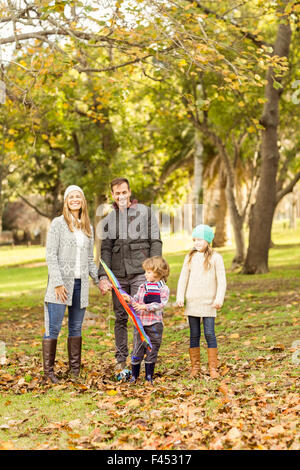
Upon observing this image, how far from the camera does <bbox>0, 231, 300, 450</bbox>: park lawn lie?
16.2 ft

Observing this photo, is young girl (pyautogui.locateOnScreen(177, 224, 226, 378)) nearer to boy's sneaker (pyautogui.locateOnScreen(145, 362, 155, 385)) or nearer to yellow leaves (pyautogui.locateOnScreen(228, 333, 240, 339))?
boy's sneaker (pyautogui.locateOnScreen(145, 362, 155, 385))

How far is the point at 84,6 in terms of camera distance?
31.4ft

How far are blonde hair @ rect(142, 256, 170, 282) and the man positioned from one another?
1.31 feet

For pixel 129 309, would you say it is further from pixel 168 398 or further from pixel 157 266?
pixel 168 398

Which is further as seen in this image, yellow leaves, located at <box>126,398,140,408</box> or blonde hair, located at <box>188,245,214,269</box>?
blonde hair, located at <box>188,245,214,269</box>

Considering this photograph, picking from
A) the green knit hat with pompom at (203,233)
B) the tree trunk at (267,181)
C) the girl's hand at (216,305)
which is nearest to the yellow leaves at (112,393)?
the girl's hand at (216,305)

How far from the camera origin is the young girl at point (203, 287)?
7.05 meters

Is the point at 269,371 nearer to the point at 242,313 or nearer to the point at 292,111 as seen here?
the point at 242,313

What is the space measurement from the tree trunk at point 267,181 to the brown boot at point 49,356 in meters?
12.6

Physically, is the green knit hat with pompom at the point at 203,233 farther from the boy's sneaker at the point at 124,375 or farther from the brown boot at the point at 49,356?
the brown boot at the point at 49,356

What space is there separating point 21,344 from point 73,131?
42.3 feet

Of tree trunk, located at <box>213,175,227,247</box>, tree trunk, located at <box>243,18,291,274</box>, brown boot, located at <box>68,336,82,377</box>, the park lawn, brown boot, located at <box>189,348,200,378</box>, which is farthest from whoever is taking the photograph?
tree trunk, located at <box>213,175,227,247</box>

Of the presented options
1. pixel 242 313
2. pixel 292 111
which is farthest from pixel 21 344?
pixel 292 111

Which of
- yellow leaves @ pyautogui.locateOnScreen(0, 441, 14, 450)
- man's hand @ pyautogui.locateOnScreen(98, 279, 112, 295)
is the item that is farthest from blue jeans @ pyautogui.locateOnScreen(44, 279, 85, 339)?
yellow leaves @ pyautogui.locateOnScreen(0, 441, 14, 450)
